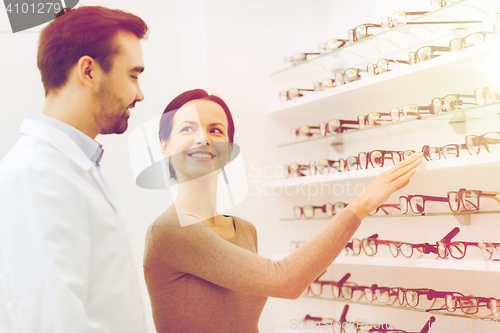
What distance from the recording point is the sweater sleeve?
0.83m

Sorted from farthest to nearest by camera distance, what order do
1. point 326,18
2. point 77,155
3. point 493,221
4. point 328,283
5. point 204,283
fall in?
point 326,18 → point 328,283 → point 493,221 → point 204,283 → point 77,155

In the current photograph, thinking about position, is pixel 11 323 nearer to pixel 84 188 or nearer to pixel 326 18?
pixel 84 188

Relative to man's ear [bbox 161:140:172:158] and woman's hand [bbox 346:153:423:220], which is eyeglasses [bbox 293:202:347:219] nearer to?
woman's hand [bbox 346:153:423:220]

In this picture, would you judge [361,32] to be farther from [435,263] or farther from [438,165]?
[435,263]

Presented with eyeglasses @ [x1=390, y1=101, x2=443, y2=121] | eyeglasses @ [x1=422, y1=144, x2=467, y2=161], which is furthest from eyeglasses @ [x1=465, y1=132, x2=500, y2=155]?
eyeglasses @ [x1=390, y1=101, x2=443, y2=121]

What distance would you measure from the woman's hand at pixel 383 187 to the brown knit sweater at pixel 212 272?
0.04m

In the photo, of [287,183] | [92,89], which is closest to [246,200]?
[287,183]

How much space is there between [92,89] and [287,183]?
1.02 metres

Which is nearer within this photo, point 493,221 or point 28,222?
point 28,222

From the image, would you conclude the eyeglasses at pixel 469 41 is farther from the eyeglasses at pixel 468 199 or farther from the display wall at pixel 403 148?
the eyeglasses at pixel 468 199

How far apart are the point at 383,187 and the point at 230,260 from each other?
16.7 inches

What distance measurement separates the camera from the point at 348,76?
4.83 feet

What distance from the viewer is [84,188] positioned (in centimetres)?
63

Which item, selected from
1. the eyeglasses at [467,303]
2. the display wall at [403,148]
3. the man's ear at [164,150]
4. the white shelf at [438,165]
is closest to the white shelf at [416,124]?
the display wall at [403,148]
